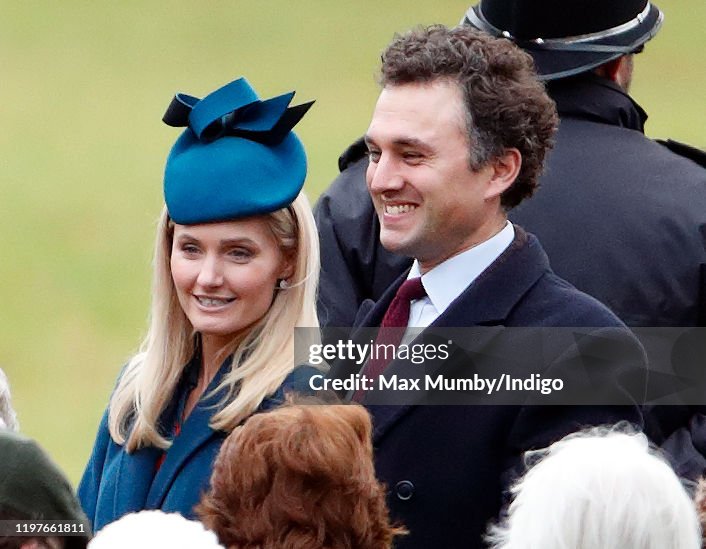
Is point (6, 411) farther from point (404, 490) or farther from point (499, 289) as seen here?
point (499, 289)

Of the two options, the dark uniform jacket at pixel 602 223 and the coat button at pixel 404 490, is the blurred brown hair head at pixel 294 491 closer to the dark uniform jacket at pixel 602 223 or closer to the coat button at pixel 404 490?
the coat button at pixel 404 490

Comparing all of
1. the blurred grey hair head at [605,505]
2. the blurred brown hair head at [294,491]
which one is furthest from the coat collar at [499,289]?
the blurred grey hair head at [605,505]

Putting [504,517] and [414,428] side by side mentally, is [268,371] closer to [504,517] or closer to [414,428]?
[414,428]

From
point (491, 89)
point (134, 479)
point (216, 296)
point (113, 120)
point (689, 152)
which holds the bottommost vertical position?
point (113, 120)

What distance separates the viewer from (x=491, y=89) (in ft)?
14.7

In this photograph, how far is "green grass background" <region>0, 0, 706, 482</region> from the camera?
42.9 feet

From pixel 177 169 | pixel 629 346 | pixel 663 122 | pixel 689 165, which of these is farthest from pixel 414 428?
pixel 663 122

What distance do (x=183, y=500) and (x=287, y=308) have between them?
0.51m

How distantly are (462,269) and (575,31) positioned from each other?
3.26ft

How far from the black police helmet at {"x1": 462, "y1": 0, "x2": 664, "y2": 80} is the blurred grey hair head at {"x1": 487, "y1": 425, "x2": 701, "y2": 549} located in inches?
69.7

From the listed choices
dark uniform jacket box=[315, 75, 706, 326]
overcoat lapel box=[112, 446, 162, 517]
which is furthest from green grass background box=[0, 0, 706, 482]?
overcoat lapel box=[112, 446, 162, 517]

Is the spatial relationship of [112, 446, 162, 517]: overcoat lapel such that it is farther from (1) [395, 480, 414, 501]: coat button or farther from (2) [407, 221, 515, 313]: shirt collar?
(2) [407, 221, 515, 313]: shirt collar

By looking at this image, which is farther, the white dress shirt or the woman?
the woman

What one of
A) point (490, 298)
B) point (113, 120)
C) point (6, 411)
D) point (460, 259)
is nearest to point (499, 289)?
point (490, 298)
